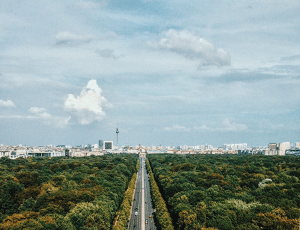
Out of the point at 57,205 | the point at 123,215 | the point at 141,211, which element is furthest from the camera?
the point at 141,211

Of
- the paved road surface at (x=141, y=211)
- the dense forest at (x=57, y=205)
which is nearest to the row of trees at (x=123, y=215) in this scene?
the dense forest at (x=57, y=205)

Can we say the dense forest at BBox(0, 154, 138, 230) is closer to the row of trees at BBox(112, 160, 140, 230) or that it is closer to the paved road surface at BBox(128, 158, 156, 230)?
the row of trees at BBox(112, 160, 140, 230)

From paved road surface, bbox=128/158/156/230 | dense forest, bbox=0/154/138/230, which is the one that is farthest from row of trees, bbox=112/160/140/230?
paved road surface, bbox=128/158/156/230

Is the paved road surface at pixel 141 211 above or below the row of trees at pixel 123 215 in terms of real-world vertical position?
below

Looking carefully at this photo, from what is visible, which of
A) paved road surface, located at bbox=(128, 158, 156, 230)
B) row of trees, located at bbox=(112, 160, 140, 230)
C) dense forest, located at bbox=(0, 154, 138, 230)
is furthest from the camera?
paved road surface, located at bbox=(128, 158, 156, 230)

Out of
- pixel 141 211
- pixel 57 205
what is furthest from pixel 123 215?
pixel 57 205

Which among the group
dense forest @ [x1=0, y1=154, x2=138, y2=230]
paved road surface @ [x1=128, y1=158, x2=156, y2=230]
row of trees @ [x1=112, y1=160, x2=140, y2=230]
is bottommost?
paved road surface @ [x1=128, y1=158, x2=156, y2=230]

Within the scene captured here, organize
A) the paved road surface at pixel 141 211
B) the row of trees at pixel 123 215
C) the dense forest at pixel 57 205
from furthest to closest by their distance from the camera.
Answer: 1. the paved road surface at pixel 141 211
2. the row of trees at pixel 123 215
3. the dense forest at pixel 57 205

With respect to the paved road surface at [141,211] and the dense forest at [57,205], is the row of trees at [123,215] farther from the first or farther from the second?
the paved road surface at [141,211]

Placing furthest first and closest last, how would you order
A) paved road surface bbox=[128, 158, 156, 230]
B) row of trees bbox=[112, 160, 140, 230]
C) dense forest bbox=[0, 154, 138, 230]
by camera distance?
1. paved road surface bbox=[128, 158, 156, 230]
2. row of trees bbox=[112, 160, 140, 230]
3. dense forest bbox=[0, 154, 138, 230]

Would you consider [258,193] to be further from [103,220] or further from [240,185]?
[103,220]

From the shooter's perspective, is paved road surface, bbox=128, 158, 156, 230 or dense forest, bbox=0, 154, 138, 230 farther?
paved road surface, bbox=128, 158, 156, 230

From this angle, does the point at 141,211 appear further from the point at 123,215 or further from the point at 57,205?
the point at 57,205
